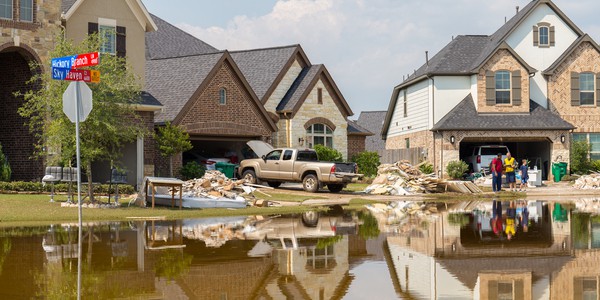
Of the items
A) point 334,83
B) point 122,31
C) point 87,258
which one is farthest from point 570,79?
point 87,258

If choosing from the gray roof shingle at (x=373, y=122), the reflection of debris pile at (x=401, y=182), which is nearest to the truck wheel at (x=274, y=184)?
the reflection of debris pile at (x=401, y=182)

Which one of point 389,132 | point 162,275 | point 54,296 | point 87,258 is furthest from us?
point 389,132

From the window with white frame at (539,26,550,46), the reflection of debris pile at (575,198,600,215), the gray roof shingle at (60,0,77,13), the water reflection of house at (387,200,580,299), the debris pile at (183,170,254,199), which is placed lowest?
the reflection of debris pile at (575,198,600,215)

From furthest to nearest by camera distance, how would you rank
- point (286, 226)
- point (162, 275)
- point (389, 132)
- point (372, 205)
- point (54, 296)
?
point (389, 132) < point (372, 205) < point (286, 226) < point (162, 275) < point (54, 296)

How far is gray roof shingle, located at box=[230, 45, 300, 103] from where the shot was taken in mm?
45812

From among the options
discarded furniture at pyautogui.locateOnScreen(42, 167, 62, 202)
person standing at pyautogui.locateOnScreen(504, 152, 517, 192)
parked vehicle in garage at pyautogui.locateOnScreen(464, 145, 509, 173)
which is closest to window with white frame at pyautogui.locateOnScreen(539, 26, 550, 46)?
parked vehicle in garage at pyautogui.locateOnScreen(464, 145, 509, 173)

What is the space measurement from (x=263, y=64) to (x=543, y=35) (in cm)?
1687

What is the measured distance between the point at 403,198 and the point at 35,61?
51.4ft

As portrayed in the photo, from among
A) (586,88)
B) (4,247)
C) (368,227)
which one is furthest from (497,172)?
(4,247)

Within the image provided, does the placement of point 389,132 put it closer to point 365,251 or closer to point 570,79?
point 570,79

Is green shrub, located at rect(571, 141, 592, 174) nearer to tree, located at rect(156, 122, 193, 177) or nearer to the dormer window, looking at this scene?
the dormer window

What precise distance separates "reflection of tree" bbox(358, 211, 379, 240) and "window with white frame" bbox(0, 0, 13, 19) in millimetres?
15666

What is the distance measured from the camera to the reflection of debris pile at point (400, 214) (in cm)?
1922

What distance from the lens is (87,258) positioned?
12.8 m
